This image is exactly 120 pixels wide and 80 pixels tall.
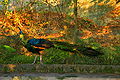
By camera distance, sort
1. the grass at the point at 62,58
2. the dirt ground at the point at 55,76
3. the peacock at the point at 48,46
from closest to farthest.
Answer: the dirt ground at the point at 55,76, the peacock at the point at 48,46, the grass at the point at 62,58

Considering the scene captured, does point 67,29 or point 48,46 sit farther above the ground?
point 67,29

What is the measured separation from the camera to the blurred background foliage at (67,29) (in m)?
4.24

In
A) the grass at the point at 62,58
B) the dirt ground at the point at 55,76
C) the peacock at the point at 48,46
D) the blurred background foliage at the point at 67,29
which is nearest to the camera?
the dirt ground at the point at 55,76

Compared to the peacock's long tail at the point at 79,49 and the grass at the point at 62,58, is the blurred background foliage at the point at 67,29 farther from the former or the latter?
the peacock's long tail at the point at 79,49

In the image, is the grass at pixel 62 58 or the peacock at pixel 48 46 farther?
the grass at pixel 62 58

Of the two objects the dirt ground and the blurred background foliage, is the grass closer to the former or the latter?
the blurred background foliage

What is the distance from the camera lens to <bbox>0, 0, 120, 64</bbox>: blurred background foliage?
4.24 m

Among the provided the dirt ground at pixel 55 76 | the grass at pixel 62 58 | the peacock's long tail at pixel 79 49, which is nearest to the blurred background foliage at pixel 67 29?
the grass at pixel 62 58

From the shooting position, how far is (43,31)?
21.2ft

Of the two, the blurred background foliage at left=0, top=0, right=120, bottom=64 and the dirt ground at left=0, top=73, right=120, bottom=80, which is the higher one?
the blurred background foliage at left=0, top=0, right=120, bottom=64

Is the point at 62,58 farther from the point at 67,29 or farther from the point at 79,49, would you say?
the point at 67,29

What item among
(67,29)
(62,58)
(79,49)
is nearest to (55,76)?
(62,58)

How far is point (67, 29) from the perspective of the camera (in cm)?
644

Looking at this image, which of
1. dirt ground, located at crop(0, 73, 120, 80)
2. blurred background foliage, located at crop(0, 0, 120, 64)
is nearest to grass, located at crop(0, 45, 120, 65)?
blurred background foliage, located at crop(0, 0, 120, 64)
